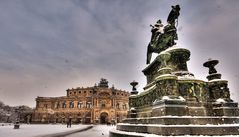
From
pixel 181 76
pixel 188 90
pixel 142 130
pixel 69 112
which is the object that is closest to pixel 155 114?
pixel 142 130

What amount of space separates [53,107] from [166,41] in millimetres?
57672

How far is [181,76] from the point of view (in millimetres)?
7664

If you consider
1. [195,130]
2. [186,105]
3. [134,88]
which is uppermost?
[134,88]

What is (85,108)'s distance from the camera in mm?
54375

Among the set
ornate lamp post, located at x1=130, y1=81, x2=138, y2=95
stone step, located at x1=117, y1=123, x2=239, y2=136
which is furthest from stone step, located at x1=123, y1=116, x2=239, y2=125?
ornate lamp post, located at x1=130, y1=81, x2=138, y2=95

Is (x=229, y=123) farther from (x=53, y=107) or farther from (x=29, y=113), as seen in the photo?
(x=29, y=113)

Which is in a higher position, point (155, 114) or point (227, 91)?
point (227, 91)

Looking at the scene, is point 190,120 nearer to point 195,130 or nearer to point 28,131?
point 195,130

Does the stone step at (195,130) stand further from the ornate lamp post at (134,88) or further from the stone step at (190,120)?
the ornate lamp post at (134,88)

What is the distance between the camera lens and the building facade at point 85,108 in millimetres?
53062

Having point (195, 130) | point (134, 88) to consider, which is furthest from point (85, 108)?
point (195, 130)

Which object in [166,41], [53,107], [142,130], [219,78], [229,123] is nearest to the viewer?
[229,123]

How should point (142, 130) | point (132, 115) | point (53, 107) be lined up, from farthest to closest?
1. point (53, 107)
2. point (132, 115)
3. point (142, 130)

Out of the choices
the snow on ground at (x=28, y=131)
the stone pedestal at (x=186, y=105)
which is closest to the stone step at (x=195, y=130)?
the stone pedestal at (x=186, y=105)
